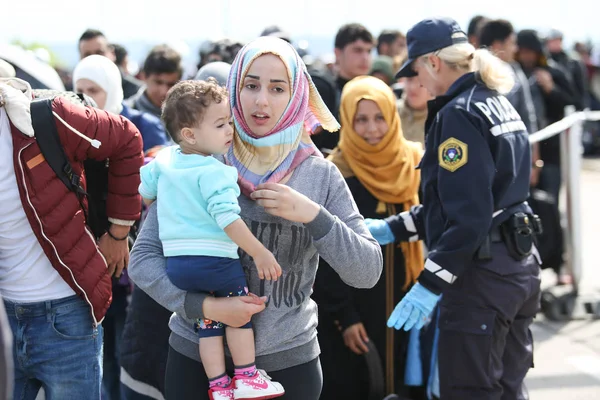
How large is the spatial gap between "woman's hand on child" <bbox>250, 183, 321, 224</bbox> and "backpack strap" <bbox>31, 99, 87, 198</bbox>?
76 cm

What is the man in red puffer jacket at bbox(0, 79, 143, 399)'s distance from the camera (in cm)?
260

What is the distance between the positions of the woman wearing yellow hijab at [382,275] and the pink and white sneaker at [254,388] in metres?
1.43

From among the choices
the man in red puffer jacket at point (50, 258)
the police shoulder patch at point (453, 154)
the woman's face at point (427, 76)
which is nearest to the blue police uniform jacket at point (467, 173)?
the police shoulder patch at point (453, 154)

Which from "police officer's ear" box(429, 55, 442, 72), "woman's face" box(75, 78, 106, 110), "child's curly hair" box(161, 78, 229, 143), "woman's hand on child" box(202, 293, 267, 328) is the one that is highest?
"child's curly hair" box(161, 78, 229, 143)

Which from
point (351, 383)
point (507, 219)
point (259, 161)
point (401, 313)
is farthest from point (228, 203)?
point (351, 383)

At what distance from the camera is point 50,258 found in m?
2.64

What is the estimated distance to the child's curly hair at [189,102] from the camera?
7.63ft

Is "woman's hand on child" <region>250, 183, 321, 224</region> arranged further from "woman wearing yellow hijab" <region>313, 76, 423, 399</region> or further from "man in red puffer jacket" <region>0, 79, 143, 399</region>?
"woman wearing yellow hijab" <region>313, 76, 423, 399</region>

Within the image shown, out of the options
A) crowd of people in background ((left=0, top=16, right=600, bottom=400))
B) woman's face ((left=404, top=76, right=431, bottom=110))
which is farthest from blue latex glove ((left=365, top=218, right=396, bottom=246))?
woman's face ((left=404, top=76, right=431, bottom=110))

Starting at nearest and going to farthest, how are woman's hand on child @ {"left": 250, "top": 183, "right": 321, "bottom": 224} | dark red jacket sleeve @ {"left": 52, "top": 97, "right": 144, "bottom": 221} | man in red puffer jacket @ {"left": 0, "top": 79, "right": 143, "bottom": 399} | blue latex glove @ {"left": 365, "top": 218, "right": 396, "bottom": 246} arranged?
woman's hand on child @ {"left": 250, "top": 183, "right": 321, "bottom": 224} < man in red puffer jacket @ {"left": 0, "top": 79, "right": 143, "bottom": 399} < dark red jacket sleeve @ {"left": 52, "top": 97, "right": 144, "bottom": 221} < blue latex glove @ {"left": 365, "top": 218, "right": 396, "bottom": 246}

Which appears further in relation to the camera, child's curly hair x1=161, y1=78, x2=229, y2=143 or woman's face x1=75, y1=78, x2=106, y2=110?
woman's face x1=75, y1=78, x2=106, y2=110

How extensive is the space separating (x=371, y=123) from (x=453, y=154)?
3.39 ft

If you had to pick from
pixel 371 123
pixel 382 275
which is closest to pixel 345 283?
pixel 382 275

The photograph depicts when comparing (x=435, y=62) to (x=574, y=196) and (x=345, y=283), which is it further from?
(x=574, y=196)
